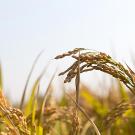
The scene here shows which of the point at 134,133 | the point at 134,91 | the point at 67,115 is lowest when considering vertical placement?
the point at 134,133

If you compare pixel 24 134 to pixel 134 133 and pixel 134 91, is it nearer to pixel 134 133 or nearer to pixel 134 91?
pixel 134 91

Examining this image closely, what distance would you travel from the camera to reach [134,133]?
3.13 meters

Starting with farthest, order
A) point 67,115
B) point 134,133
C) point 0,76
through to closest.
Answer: point 134,133 → point 0,76 → point 67,115

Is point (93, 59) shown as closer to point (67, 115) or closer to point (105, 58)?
point (105, 58)

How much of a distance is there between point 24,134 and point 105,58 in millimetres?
396

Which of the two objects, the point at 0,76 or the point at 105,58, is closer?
the point at 105,58

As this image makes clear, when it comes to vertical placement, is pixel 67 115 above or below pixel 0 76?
below

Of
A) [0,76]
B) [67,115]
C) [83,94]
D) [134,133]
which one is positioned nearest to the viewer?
[67,115]

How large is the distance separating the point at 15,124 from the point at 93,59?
36 cm

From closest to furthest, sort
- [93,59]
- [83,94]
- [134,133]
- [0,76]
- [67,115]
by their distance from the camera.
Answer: [93,59], [67,115], [0,76], [134,133], [83,94]

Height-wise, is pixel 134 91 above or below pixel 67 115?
above

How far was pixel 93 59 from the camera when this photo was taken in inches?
60.5

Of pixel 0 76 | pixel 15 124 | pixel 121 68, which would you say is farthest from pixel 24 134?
pixel 0 76

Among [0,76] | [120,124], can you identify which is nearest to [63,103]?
[120,124]
